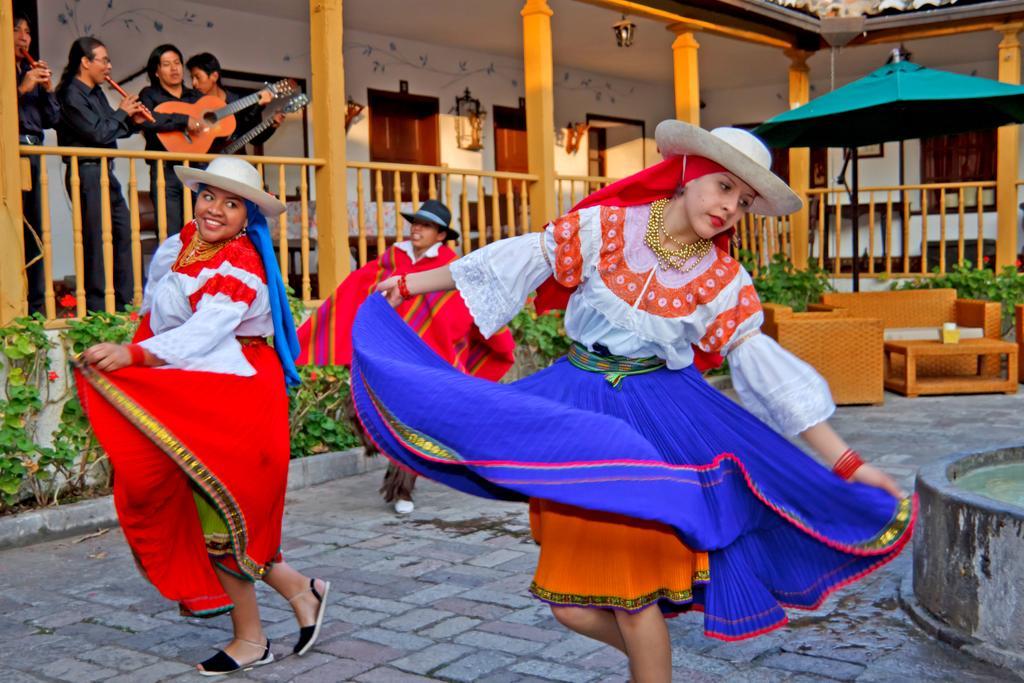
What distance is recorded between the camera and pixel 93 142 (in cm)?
761

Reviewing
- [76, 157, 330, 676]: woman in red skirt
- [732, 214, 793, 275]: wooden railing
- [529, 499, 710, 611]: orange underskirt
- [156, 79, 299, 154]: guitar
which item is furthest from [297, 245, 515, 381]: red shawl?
[732, 214, 793, 275]: wooden railing

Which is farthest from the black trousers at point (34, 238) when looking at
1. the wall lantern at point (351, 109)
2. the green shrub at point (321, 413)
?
the wall lantern at point (351, 109)

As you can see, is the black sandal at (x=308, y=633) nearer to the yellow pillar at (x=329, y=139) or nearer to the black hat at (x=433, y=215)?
the black hat at (x=433, y=215)

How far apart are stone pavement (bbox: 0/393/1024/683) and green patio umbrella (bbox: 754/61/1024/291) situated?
564cm

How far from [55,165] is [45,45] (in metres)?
1.00

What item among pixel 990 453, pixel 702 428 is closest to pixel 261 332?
pixel 702 428

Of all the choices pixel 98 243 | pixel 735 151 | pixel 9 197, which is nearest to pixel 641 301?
pixel 735 151

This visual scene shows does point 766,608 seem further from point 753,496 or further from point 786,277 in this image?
point 786,277

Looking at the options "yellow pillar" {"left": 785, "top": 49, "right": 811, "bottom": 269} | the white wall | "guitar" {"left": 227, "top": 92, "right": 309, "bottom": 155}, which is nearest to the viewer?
"guitar" {"left": 227, "top": 92, "right": 309, "bottom": 155}

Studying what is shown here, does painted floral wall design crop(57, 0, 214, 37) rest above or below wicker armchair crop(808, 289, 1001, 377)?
above

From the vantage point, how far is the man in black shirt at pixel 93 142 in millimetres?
7469

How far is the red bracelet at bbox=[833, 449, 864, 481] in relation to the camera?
→ 9.84ft

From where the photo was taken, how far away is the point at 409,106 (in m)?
13.8

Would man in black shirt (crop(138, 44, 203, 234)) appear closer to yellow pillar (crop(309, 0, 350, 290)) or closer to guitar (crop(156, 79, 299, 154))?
guitar (crop(156, 79, 299, 154))
